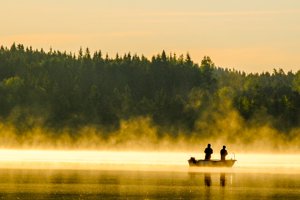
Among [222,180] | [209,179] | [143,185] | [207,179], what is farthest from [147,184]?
[209,179]

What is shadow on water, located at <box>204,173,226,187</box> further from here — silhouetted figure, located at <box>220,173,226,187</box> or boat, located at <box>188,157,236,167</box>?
boat, located at <box>188,157,236,167</box>

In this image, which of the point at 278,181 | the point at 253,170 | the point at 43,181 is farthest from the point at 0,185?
the point at 253,170

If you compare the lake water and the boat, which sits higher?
the boat

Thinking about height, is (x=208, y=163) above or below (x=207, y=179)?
above

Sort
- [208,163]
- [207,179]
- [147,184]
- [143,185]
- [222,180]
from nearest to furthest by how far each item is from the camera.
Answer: [143,185] → [147,184] → [222,180] → [207,179] → [208,163]

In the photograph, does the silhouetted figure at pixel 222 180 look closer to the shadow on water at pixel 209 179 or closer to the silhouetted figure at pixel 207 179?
the shadow on water at pixel 209 179

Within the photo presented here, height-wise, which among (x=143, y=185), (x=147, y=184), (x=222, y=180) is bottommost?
(x=143, y=185)

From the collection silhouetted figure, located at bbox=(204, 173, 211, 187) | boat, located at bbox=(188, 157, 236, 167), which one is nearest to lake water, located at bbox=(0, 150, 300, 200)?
silhouetted figure, located at bbox=(204, 173, 211, 187)

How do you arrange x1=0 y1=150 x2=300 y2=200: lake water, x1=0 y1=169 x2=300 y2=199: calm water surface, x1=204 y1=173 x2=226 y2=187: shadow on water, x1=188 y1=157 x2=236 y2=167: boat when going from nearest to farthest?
x1=0 y1=169 x2=300 y2=199: calm water surface → x1=0 y1=150 x2=300 y2=200: lake water → x1=204 y1=173 x2=226 y2=187: shadow on water → x1=188 y1=157 x2=236 y2=167: boat

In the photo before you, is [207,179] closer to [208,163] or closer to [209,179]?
[209,179]

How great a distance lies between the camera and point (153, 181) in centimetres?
8525

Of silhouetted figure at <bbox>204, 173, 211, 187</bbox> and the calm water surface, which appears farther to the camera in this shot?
silhouetted figure at <bbox>204, 173, 211, 187</bbox>

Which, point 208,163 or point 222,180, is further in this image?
point 208,163

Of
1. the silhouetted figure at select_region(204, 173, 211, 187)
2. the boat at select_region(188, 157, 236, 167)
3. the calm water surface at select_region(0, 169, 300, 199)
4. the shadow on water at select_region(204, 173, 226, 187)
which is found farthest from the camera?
the boat at select_region(188, 157, 236, 167)
